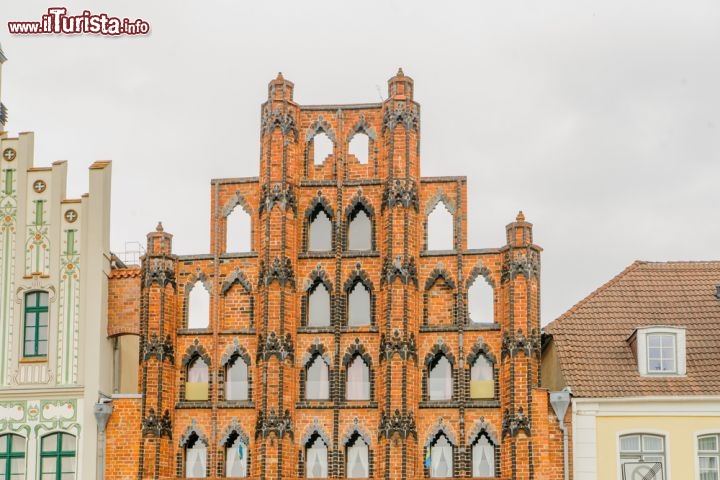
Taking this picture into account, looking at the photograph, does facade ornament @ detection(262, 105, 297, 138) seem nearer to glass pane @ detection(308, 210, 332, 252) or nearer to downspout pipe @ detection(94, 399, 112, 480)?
glass pane @ detection(308, 210, 332, 252)

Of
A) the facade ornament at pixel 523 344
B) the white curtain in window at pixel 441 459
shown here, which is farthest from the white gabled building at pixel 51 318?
the facade ornament at pixel 523 344

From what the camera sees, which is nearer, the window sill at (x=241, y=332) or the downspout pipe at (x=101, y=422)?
the downspout pipe at (x=101, y=422)

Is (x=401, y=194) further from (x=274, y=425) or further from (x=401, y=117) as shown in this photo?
(x=274, y=425)

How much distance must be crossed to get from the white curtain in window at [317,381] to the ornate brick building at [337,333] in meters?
0.04

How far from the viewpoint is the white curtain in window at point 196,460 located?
43844mm

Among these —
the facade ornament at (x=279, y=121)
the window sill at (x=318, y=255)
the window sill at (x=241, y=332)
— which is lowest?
the window sill at (x=241, y=332)

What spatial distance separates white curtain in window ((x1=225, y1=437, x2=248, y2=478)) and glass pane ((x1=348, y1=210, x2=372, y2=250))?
20.5 feet

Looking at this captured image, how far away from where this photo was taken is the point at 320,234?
45.6 m

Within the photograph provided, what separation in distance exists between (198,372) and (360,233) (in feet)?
19.3

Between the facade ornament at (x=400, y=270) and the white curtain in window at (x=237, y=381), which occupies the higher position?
the facade ornament at (x=400, y=270)

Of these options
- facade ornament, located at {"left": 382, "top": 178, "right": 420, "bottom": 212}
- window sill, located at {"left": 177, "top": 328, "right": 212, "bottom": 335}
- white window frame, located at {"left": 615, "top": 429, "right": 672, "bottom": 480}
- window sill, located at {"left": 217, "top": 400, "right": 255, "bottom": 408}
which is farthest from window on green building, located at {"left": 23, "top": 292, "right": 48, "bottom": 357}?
white window frame, located at {"left": 615, "top": 429, "right": 672, "bottom": 480}

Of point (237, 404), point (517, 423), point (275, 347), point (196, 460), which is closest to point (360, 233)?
point (275, 347)

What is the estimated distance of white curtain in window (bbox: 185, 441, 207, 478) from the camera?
144 ft

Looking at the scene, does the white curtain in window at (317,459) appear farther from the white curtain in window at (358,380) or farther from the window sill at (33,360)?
the window sill at (33,360)
